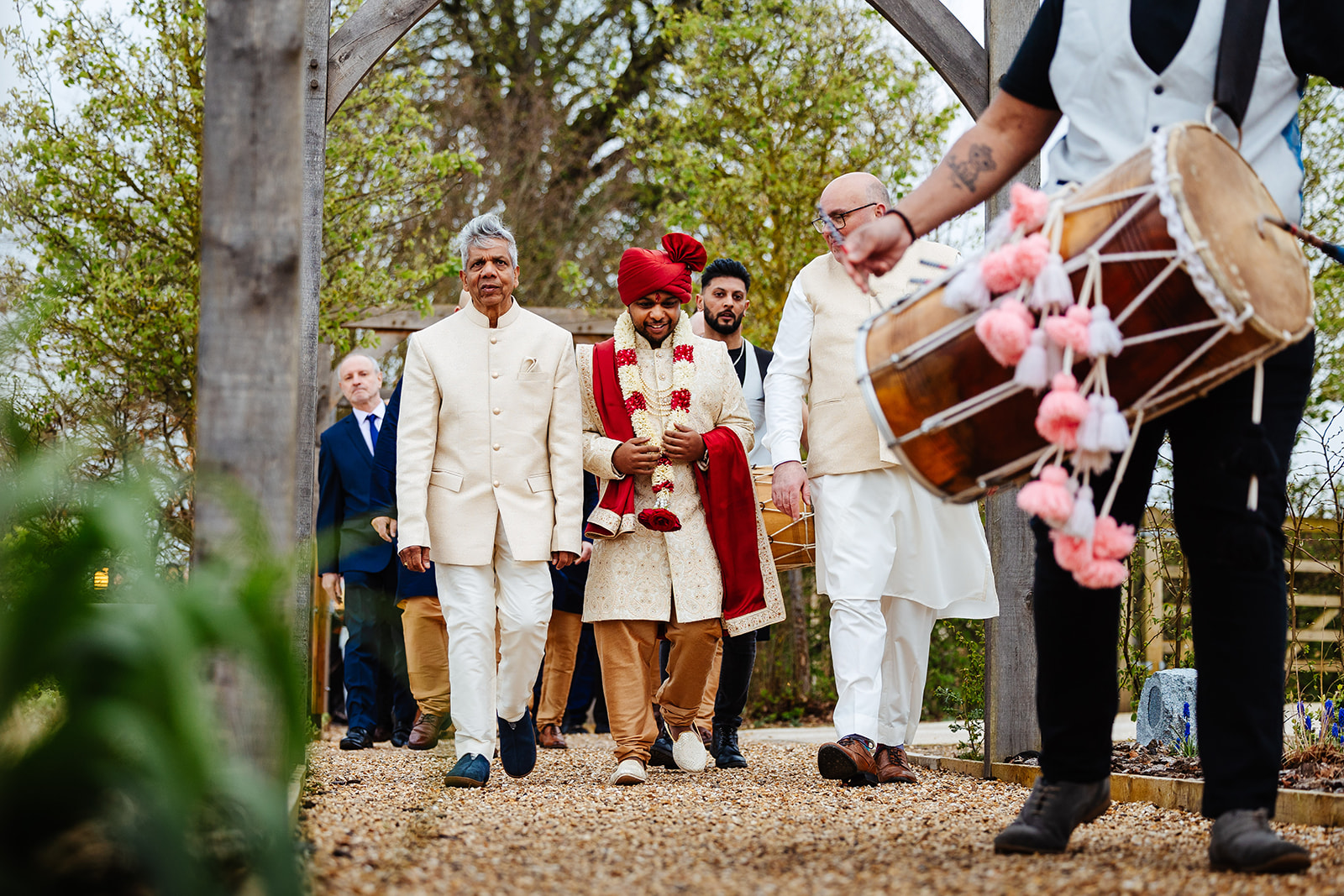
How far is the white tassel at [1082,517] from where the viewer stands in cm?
233

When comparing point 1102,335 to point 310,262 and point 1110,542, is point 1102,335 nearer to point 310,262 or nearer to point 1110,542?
point 1110,542

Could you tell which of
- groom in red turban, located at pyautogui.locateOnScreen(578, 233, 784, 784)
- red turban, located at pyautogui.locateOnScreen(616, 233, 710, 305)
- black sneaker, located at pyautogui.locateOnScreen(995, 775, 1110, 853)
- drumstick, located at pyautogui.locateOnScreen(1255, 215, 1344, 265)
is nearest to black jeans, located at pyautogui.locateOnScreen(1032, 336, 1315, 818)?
black sneaker, located at pyautogui.locateOnScreen(995, 775, 1110, 853)

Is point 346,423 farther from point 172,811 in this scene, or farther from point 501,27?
point 501,27

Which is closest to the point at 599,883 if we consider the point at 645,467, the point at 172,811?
the point at 172,811

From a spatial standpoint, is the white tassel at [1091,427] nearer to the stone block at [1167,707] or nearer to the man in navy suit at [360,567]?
the stone block at [1167,707]

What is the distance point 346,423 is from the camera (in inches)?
277

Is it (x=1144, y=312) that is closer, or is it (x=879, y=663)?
(x=1144, y=312)

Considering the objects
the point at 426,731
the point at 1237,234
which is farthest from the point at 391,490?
the point at 1237,234

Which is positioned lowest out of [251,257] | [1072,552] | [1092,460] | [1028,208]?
[1072,552]

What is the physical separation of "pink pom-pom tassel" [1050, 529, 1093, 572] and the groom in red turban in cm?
244

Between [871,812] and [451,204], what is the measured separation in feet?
39.0

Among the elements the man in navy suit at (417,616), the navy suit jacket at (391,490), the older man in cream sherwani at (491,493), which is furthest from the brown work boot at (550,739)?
the older man in cream sherwani at (491,493)

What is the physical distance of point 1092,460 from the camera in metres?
2.35

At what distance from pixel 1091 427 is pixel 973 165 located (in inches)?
33.2
